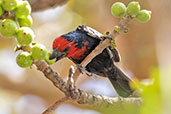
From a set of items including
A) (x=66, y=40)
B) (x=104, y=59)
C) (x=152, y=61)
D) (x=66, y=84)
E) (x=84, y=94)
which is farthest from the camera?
(x=152, y=61)

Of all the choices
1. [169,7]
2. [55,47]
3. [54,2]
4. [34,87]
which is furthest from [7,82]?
[55,47]

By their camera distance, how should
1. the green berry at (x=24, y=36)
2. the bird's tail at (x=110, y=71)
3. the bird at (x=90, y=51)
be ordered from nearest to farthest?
the green berry at (x=24, y=36), the bird at (x=90, y=51), the bird's tail at (x=110, y=71)

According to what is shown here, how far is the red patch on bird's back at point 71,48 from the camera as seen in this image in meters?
1.91

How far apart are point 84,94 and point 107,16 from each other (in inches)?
126

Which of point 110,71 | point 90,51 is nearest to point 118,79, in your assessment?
point 110,71

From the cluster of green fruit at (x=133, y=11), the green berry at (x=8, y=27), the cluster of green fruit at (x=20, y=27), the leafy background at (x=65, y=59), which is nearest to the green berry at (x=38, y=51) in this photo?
the cluster of green fruit at (x=20, y=27)

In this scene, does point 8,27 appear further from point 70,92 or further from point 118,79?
point 118,79

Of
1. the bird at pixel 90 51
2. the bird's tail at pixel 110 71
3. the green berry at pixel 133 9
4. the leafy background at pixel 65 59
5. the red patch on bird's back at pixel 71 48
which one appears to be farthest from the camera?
the leafy background at pixel 65 59

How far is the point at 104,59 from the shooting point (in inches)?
116

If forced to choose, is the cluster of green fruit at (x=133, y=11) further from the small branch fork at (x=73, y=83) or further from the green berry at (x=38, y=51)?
the green berry at (x=38, y=51)

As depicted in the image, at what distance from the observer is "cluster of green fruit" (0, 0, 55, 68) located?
114cm

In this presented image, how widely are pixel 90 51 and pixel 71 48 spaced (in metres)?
0.44

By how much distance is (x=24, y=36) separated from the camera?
1.12 meters

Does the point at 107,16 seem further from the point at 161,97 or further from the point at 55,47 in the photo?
the point at 161,97
